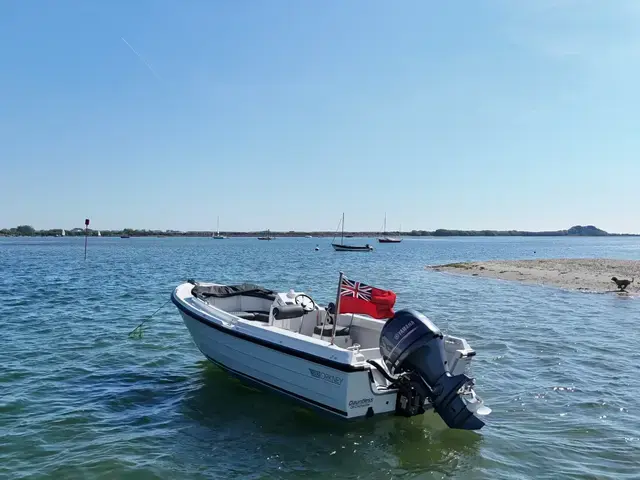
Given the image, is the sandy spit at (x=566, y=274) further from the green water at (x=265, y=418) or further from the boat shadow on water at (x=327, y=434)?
the boat shadow on water at (x=327, y=434)

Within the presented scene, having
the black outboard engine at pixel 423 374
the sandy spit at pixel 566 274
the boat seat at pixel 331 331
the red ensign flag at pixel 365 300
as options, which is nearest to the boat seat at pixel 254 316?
the boat seat at pixel 331 331

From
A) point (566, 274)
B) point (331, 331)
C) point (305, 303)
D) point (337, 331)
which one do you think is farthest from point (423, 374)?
point (566, 274)

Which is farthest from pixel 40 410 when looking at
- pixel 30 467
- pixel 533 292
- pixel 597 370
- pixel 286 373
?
pixel 533 292

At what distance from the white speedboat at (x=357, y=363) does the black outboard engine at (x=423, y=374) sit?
0.04 feet

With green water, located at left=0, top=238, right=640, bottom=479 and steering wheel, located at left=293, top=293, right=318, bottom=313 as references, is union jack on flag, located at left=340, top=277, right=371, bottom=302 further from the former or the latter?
green water, located at left=0, top=238, right=640, bottom=479

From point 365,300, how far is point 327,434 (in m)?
2.14

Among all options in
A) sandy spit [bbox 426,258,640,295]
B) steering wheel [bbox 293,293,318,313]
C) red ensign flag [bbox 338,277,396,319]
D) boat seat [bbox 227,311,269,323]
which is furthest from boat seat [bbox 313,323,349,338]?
sandy spit [bbox 426,258,640,295]

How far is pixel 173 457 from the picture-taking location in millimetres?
7059

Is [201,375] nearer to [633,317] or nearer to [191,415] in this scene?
[191,415]

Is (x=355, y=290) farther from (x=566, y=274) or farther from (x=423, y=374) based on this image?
(x=566, y=274)

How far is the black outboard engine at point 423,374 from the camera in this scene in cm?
704

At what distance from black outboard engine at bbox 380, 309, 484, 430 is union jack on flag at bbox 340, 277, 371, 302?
1.06 m

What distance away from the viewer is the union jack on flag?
862 cm

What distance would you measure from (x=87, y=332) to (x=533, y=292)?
64.1 feet
